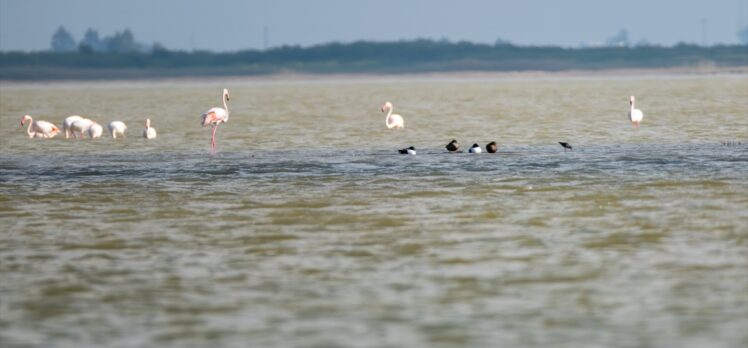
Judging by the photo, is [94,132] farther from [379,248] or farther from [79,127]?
[379,248]

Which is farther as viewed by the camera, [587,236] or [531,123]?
[531,123]

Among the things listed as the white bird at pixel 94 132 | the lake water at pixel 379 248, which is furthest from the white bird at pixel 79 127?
the lake water at pixel 379 248

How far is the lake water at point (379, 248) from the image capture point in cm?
1012

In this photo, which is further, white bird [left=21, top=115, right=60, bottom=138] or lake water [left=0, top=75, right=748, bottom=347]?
white bird [left=21, top=115, right=60, bottom=138]

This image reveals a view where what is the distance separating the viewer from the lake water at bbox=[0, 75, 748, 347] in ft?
33.2

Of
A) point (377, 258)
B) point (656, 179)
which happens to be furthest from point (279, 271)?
point (656, 179)

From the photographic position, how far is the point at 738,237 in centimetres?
1403

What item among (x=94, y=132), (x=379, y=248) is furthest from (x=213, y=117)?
(x=379, y=248)

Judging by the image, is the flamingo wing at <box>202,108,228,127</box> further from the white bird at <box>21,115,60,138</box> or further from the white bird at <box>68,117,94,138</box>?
the white bird at <box>21,115,60,138</box>

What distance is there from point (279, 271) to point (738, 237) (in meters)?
4.71

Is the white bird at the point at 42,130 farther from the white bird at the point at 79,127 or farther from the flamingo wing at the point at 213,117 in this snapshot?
the flamingo wing at the point at 213,117

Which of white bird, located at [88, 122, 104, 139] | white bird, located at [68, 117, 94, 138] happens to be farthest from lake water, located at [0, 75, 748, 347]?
white bird, located at [68, 117, 94, 138]

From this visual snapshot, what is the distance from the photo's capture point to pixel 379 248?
1384 centimetres

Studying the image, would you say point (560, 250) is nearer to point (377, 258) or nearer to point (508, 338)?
point (377, 258)
